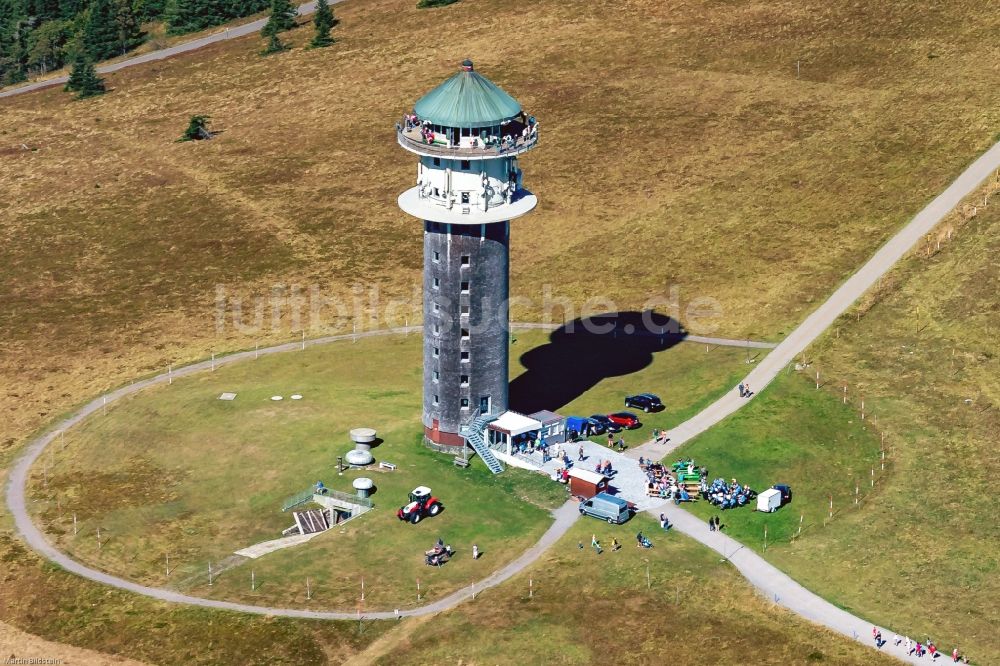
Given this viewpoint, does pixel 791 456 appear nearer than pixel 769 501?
No

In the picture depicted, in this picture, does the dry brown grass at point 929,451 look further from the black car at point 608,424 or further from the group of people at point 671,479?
the black car at point 608,424

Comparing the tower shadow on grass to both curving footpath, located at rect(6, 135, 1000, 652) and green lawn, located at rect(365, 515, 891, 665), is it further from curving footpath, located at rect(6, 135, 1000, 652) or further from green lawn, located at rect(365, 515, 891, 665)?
green lawn, located at rect(365, 515, 891, 665)

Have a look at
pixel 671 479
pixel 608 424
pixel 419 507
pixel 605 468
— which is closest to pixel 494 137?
pixel 608 424

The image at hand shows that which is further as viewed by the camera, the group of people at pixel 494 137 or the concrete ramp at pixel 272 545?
the group of people at pixel 494 137

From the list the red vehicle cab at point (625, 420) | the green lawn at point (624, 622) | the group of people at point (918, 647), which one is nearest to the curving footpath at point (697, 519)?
the group of people at point (918, 647)

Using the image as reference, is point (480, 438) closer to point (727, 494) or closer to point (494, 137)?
point (727, 494)

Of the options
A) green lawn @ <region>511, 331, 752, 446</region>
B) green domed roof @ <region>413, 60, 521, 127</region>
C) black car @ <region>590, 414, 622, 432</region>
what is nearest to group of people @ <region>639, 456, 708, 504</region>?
green lawn @ <region>511, 331, 752, 446</region>

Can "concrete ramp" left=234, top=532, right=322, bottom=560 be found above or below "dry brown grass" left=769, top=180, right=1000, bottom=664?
below
